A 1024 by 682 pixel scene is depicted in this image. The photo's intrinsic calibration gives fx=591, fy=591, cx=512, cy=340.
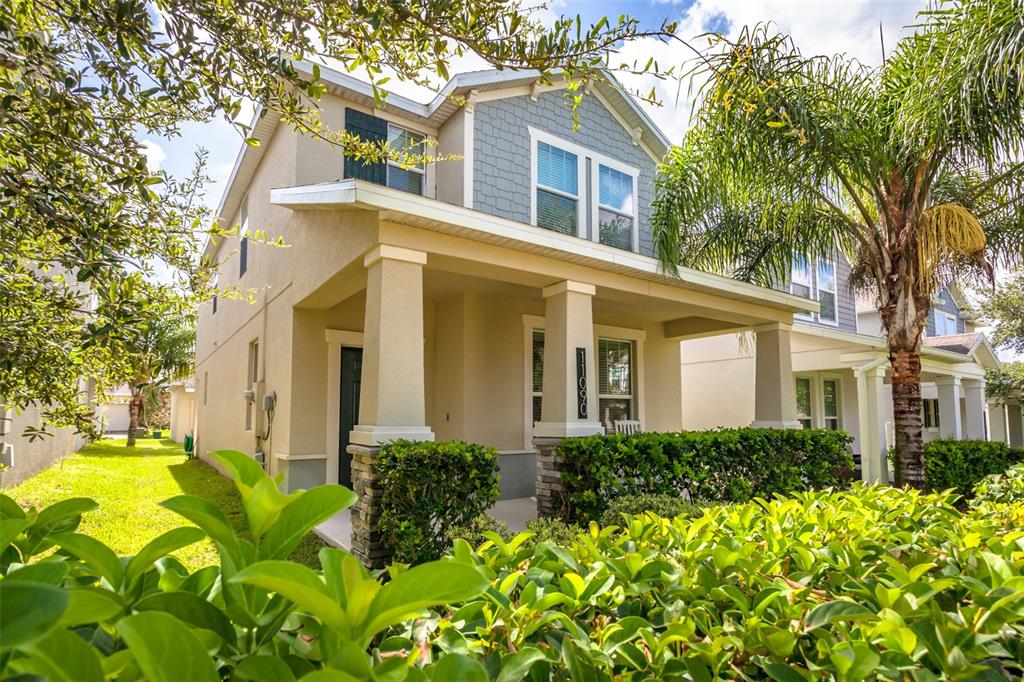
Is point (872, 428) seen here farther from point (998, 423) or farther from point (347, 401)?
point (998, 423)

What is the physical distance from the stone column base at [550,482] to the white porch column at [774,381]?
14.8 feet

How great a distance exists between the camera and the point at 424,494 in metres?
5.57

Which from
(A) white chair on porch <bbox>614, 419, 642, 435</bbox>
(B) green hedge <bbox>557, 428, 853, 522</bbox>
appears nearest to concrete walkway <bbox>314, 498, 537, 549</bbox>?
(B) green hedge <bbox>557, 428, 853, 522</bbox>

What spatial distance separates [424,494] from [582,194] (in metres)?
6.89

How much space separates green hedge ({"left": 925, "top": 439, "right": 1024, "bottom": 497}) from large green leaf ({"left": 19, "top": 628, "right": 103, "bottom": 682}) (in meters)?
12.7

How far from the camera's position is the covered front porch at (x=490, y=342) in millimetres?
6156

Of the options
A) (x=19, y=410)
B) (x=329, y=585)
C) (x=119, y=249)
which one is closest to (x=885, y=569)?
(x=329, y=585)

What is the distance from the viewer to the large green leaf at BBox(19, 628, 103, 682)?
0.60m

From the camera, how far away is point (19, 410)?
3.75 m

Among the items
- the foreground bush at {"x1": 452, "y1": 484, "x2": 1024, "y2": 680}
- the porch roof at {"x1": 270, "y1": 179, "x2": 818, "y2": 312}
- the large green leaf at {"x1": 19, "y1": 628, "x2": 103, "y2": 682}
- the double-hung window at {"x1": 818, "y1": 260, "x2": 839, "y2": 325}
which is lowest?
the foreground bush at {"x1": 452, "y1": 484, "x2": 1024, "y2": 680}

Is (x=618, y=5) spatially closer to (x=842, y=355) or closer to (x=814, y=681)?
(x=814, y=681)

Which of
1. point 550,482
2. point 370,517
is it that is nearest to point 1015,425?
point 550,482

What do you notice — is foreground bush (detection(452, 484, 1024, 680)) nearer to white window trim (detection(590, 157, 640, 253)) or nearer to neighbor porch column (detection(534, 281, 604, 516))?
neighbor porch column (detection(534, 281, 604, 516))

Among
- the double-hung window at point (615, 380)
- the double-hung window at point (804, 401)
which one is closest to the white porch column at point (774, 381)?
the double-hung window at point (615, 380)
